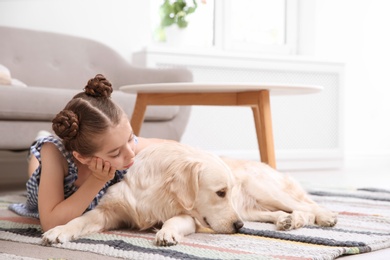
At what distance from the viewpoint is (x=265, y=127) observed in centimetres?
269

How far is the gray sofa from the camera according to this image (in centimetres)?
295

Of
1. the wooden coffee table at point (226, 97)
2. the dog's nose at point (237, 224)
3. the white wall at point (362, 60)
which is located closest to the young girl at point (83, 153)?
the dog's nose at point (237, 224)

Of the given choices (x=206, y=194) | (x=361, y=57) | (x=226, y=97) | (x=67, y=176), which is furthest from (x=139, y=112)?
(x=361, y=57)

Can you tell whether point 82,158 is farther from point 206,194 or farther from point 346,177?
point 346,177

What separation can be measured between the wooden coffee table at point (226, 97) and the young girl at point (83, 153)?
817mm

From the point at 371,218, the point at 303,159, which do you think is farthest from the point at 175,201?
the point at 303,159

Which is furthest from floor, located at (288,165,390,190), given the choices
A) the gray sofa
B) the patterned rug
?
the patterned rug

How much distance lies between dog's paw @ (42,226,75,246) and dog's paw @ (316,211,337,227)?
86 cm

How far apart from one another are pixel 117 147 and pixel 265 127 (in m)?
1.15

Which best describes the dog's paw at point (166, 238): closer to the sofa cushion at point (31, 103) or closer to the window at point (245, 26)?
the sofa cushion at point (31, 103)

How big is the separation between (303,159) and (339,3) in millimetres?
1520

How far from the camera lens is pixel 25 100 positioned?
116 inches

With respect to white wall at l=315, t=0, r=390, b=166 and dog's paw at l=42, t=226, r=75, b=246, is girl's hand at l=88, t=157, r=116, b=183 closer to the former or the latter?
dog's paw at l=42, t=226, r=75, b=246

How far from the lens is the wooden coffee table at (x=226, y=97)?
259 cm
